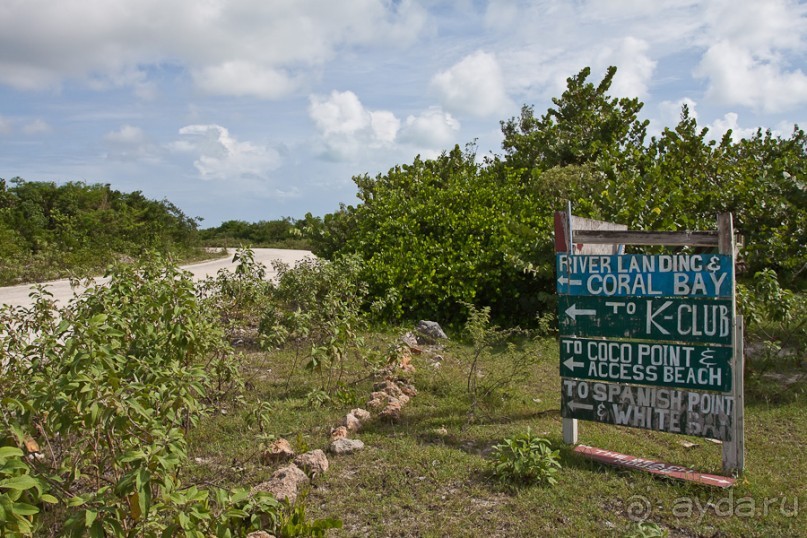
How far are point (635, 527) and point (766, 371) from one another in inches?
185

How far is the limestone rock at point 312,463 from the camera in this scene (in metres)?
4.32

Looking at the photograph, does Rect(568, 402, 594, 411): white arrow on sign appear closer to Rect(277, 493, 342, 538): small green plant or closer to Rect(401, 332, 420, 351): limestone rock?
Rect(277, 493, 342, 538): small green plant

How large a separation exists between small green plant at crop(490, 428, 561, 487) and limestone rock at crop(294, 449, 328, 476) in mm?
1103

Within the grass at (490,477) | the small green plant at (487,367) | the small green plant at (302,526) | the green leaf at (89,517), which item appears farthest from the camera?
the small green plant at (487,367)

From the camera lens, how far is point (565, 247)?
199 inches

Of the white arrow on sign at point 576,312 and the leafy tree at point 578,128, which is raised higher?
the leafy tree at point 578,128

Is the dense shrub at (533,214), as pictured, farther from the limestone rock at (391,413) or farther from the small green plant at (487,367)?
the limestone rock at (391,413)

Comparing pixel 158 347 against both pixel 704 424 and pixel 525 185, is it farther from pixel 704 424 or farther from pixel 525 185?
pixel 525 185

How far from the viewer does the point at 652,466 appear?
448 cm

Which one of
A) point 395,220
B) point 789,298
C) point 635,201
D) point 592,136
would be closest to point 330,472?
point 789,298

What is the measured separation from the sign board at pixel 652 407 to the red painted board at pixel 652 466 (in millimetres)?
222

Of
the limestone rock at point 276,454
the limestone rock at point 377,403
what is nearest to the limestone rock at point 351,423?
the limestone rock at point 377,403

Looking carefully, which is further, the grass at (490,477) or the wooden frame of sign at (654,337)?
the wooden frame of sign at (654,337)

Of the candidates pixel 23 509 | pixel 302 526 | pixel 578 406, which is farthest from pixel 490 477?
pixel 23 509
